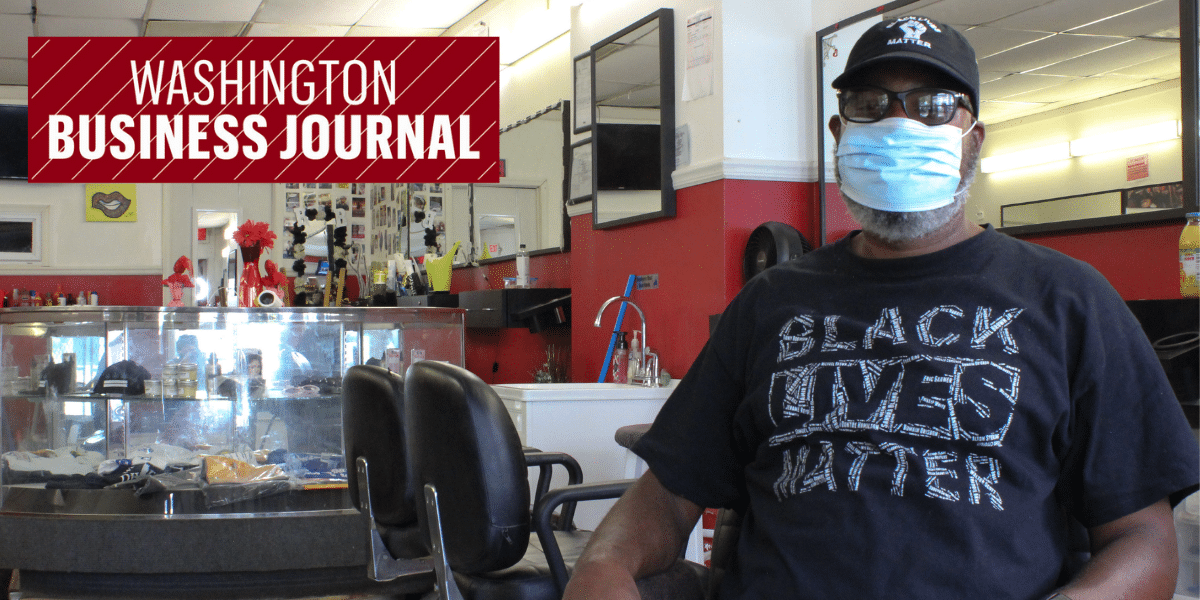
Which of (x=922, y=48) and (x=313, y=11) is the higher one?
(x=313, y=11)

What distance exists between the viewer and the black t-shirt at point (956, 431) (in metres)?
1.03

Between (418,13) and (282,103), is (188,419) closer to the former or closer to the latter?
(282,103)


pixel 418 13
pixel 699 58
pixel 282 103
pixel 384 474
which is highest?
pixel 418 13

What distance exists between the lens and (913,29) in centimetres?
119

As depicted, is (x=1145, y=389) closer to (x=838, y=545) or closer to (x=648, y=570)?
(x=838, y=545)

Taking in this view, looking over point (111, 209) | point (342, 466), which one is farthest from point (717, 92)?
point (111, 209)

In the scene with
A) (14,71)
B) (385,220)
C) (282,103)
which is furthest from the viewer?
(385,220)

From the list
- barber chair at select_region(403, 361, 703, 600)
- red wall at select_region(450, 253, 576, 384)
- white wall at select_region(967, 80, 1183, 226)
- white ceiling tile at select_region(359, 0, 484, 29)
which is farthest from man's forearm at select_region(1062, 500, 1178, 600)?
white ceiling tile at select_region(359, 0, 484, 29)

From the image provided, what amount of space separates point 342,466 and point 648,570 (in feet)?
8.04

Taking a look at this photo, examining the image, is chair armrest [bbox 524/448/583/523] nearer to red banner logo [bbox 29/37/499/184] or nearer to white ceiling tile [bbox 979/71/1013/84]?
white ceiling tile [bbox 979/71/1013/84]

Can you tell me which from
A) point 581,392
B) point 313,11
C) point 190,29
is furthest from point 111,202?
point 581,392

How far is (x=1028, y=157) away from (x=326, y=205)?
6828 millimetres

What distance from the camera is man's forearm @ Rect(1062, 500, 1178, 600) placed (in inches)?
39.6

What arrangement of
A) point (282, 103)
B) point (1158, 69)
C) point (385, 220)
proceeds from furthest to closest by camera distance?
point (385, 220)
point (282, 103)
point (1158, 69)
